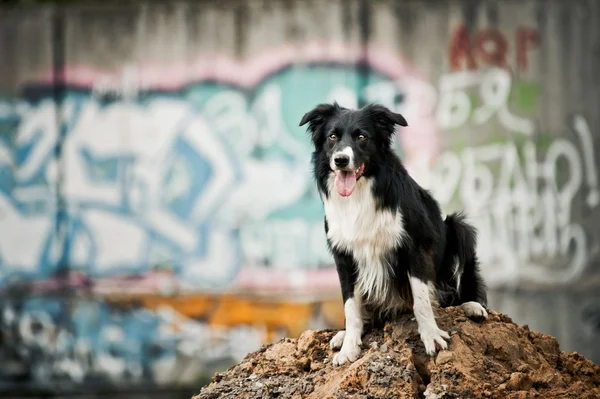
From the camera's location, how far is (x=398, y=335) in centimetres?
484

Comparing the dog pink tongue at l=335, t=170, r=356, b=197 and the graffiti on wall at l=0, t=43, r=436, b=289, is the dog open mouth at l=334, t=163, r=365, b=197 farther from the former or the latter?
the graffiti on wall at l=0, t=43, r=436, b=289

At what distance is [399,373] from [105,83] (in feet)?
19.3

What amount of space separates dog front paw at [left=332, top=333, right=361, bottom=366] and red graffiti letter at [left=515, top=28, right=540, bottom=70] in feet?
16.9

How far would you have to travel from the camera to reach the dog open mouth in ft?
15.6

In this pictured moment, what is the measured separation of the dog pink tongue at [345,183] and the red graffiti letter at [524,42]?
16.1 feet

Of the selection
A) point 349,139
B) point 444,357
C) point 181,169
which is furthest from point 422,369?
point 181,169

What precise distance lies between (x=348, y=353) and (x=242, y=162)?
4.47 meters

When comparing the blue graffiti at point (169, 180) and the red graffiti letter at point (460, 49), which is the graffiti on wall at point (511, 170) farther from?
the blue graffiti at point (169, 180)

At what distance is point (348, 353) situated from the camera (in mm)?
4859

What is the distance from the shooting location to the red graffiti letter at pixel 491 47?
9.01 metres

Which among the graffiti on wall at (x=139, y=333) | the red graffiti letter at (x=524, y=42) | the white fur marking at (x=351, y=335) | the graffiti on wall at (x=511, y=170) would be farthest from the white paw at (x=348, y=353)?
the red graffiti letter at (x=524, y=42)

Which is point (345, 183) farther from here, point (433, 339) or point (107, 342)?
point (107, 342)

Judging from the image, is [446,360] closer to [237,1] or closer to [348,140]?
[348,140]

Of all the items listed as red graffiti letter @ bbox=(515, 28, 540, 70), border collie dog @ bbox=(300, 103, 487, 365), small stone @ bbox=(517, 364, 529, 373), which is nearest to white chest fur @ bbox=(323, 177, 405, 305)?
border collie dog @ bbox=(300, 103, 487, 365)
